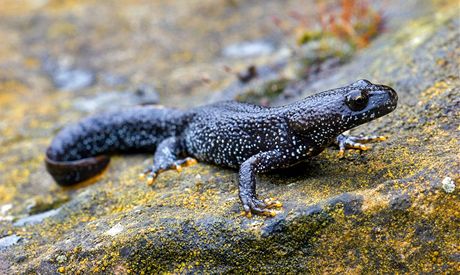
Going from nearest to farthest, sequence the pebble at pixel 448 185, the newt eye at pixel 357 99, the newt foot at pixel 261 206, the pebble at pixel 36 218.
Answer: the pebble at pixel 448 185 < the newt foot at pixel 261 206 < the newt eye at pixel 357 99 < the pebble at pixel 36 218

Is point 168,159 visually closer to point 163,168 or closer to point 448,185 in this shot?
point 163,168

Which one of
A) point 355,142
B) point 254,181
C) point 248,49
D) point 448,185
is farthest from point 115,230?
point 248,49

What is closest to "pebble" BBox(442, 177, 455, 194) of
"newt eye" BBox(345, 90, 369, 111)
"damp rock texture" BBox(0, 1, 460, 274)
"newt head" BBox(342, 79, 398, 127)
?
"damp rock texture" BBox(0, 1, 460, 274)

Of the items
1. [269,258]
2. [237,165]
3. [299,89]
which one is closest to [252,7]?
[299,89]

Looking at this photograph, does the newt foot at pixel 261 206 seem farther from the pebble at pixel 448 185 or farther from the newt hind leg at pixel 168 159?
the newt hind leg at pixel 168 159

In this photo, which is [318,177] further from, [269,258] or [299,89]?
[299,89]

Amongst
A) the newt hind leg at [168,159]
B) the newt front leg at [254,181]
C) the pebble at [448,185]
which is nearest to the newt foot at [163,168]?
the newt hind leg at [168,159]

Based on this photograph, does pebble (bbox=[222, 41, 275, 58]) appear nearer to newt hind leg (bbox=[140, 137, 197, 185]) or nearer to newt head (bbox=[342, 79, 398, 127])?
newt hind leg (bbox=[140, 137, 197, 185])

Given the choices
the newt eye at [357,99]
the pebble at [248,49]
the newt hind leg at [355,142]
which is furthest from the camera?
the pebble at [248,49]
